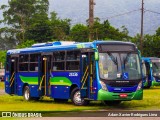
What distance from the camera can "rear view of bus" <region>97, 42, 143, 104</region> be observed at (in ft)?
67.7

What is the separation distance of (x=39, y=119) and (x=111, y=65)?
235 inches

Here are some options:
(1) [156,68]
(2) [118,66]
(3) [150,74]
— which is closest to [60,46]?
(2) [118,66]

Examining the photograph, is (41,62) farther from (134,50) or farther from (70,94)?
(134,50)

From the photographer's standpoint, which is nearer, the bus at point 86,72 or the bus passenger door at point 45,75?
the bus at point 86,72

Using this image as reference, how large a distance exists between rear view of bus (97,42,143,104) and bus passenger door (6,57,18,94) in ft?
26.5

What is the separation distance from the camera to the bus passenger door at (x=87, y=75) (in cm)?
2121

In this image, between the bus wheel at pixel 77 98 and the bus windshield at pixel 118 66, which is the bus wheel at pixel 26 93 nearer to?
the bus wheel at pixel 77 98

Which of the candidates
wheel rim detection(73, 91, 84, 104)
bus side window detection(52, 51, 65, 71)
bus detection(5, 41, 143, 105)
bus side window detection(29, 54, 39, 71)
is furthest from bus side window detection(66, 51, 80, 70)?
bus side window detection(29, 54, 39, 71)

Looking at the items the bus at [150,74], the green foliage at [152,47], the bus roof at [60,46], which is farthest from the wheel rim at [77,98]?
the green foliage at [152,47]

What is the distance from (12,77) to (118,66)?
356 inches

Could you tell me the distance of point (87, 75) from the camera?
21.4 metres

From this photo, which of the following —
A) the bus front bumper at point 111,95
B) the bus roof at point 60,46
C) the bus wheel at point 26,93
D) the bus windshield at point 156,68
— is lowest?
the bus wheel at point 26,93

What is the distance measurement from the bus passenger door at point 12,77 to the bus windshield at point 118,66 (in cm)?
820

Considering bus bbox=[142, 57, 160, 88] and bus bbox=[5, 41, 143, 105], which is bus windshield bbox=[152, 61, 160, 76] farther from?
bus bbox=[5, 41, 143, 105]
